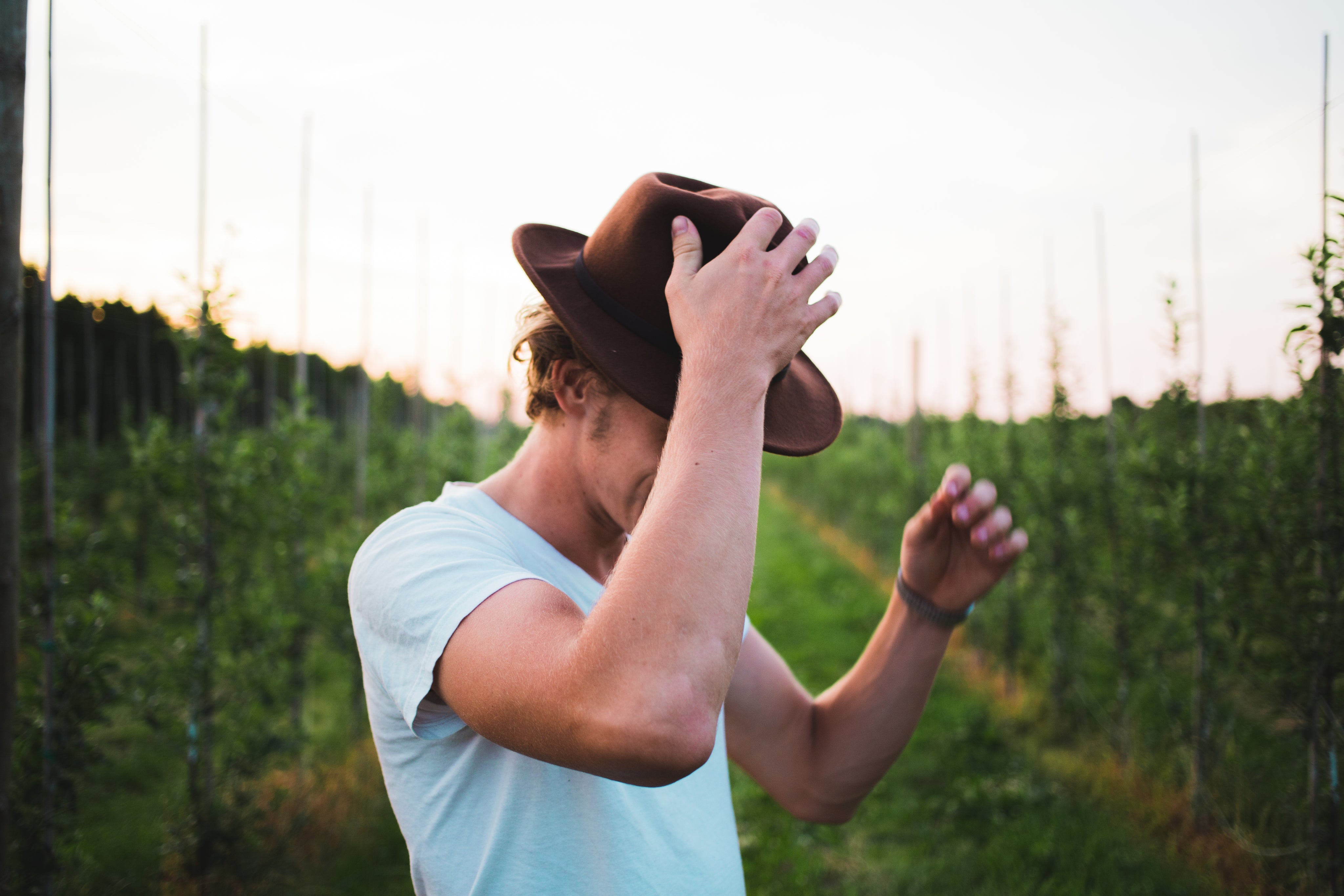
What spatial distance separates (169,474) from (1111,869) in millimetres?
5469

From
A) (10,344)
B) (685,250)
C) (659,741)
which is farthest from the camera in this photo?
(10,344)

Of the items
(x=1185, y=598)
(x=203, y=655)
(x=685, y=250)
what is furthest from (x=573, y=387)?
(x=1185, y=598)

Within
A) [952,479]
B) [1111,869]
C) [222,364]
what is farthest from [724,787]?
[1111,869]

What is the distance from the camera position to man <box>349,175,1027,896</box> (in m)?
0.73

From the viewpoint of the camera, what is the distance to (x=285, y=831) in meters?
4.11

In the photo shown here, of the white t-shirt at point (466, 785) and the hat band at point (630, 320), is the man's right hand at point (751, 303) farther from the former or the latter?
the white t-shirt at point (466, 785)

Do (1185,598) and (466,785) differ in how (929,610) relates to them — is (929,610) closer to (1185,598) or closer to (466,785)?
(466,785)

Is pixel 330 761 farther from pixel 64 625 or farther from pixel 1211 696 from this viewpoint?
pixel 1211 696

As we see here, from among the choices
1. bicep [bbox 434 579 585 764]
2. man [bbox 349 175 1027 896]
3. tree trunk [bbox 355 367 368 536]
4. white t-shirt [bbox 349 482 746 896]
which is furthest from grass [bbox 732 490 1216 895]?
tree trunk [bbox 355 367 368 536]

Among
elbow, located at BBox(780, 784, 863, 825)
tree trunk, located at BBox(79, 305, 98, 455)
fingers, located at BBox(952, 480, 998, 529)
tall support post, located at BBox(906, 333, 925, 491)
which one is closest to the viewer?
fingers, located at BBox(952, 480, 998, 529)

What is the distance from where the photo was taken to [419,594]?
0.91m

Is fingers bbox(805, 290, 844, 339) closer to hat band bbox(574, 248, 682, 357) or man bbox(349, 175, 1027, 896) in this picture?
man bbox(349, 175, 1027, 896)

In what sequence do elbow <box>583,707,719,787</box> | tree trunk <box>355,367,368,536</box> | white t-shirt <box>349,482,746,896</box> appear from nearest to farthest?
elbow <box>583,707,719,787</box>, white t-shirt <box>349,482,746,896</box>, tree trunk <box>355,367,368,536</box>

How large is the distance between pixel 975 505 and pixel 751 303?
761 mm
